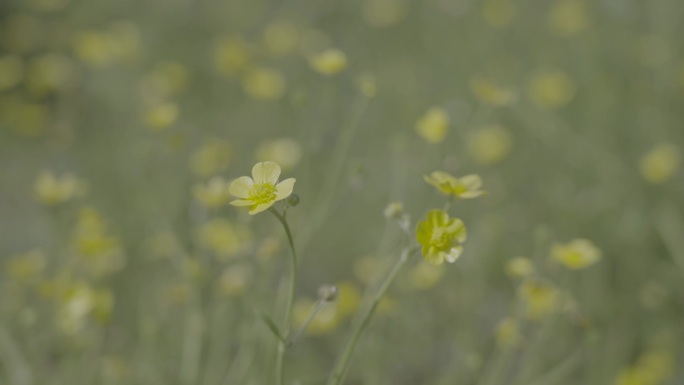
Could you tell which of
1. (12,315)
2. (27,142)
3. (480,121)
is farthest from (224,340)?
(27,142)

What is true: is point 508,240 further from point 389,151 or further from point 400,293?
point 389,151

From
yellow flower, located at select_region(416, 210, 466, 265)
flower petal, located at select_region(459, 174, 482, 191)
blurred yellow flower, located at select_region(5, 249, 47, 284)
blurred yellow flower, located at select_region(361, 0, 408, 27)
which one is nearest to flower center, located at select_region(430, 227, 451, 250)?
yellow flower, located at select_region(416, 210, 466, 265)

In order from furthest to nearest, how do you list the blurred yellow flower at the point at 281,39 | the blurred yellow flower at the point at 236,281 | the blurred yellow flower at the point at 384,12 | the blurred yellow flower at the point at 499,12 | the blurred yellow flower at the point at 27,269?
the blurred yellow flower at the point at 384,12 → the blurred yellow flower at the point at 499,12 → the blurred yellow flower at the point at 281,39 → the blurred yellow flower at the point at 27,269 → the blurred yellow flower at the point at 236,281

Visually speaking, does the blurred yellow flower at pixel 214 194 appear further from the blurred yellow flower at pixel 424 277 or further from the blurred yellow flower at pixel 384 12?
the blurred yellow flower at pixel 384 12

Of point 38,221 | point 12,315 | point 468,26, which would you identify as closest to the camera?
point 12,315

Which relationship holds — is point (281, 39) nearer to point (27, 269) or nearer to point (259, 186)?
point (27, 269)

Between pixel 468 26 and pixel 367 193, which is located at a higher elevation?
pixel 468 26

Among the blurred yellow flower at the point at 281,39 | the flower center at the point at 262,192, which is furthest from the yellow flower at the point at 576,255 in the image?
the blurred yellow flower at the point at 281,39
